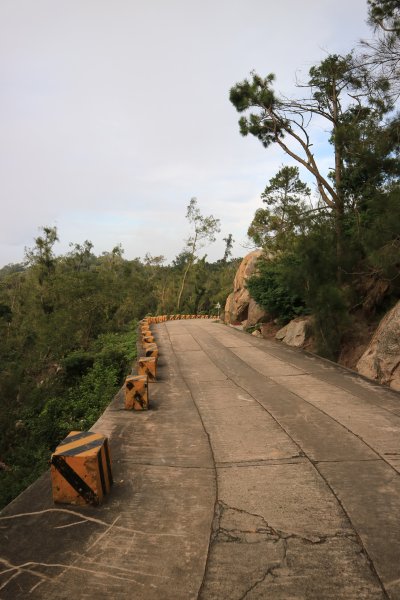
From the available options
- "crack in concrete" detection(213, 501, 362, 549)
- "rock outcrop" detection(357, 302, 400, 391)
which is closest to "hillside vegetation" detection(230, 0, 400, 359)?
"rock outcrop" detection(357, 302, 400, 391)

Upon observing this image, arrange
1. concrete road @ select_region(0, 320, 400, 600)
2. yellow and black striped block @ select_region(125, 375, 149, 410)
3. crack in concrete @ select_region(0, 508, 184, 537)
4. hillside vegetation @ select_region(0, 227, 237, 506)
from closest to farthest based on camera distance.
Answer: concrete road @ select_region(0, 320, 400, 600) → crack in concrete @ select_region(0, 508, 184, 537) → yellow and black striped block @ select_region(125, 375, 149, 410) → hillside vegetation @ select_region(0, 227, 237, 506)

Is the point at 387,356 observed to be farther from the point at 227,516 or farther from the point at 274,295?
the point at 274,295

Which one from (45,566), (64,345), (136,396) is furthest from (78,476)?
(64,345)

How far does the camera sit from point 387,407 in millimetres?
7113

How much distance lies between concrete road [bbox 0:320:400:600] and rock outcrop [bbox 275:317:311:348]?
808 cm

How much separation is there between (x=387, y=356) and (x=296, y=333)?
672 centimetres

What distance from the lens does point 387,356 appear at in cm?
902

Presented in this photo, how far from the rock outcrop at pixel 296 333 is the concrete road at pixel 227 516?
8085mm

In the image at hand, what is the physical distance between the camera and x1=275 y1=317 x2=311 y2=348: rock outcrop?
15.0 metres

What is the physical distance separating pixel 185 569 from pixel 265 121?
1517 cm

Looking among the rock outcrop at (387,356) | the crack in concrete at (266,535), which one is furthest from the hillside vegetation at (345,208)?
the crack in concrete at (266,535)

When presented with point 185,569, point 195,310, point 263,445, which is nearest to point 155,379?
point 263,445

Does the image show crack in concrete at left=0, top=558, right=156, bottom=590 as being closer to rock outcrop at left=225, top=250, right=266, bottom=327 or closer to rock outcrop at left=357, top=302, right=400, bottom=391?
rock outcrop at left=357, top=302, right=400, bottom=391

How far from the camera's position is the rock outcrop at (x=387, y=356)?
28.8ft
